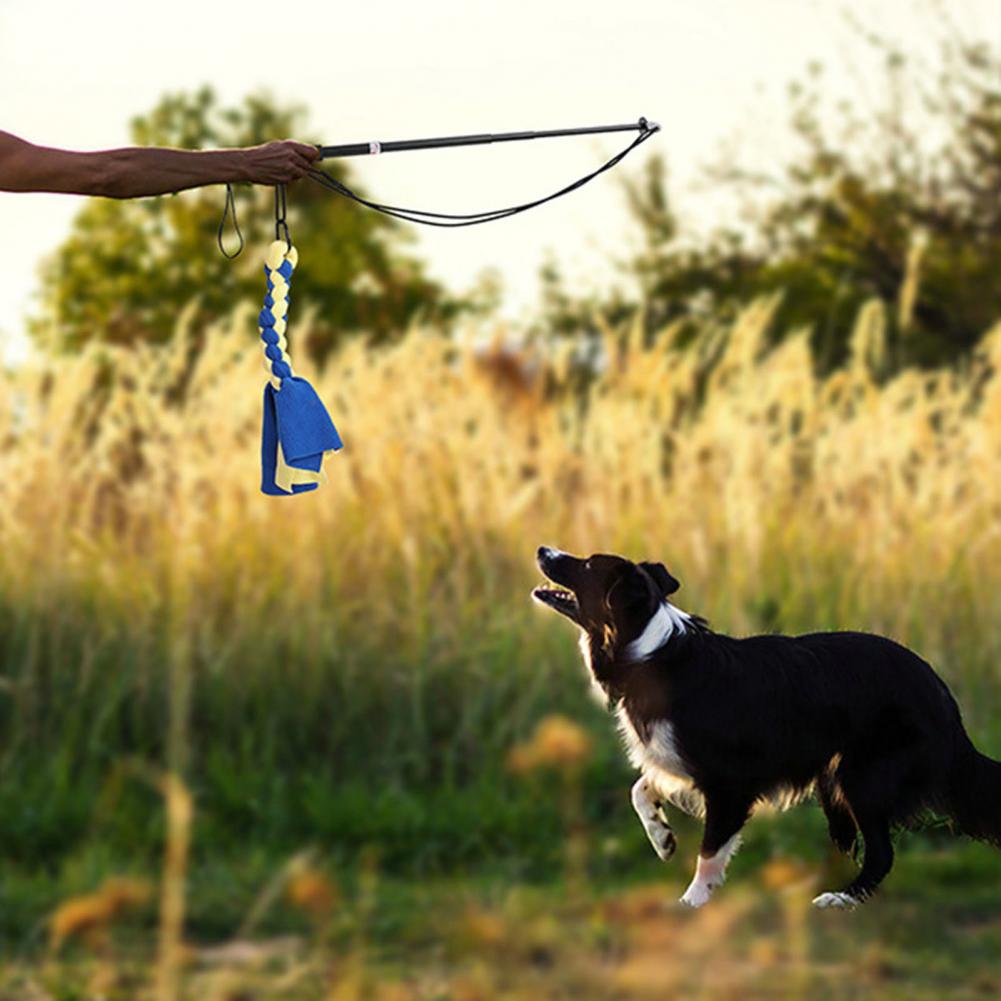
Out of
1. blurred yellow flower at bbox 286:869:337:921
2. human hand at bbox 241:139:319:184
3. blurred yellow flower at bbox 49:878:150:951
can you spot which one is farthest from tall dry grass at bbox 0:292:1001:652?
blurred yellow flower at bbox 286:869:337:921

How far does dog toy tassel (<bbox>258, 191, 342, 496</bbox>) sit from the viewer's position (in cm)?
106

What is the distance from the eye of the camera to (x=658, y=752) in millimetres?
1012

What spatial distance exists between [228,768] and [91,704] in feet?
2.77

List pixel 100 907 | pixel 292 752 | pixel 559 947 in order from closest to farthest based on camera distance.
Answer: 1. pixel 100 907
2. pixel 292 752
3. pixel 559 947

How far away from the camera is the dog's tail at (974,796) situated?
3.28 feet

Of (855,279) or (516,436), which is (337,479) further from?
(855,279)

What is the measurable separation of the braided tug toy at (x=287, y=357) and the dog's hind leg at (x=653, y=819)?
0.27 meters

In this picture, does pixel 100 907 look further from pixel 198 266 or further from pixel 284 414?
pixel 198 266

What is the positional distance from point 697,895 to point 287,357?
414mm

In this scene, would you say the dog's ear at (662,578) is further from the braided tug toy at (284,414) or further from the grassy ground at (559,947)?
the grassy ground at (559,947)

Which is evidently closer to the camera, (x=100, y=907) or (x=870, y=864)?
(x=870, y=864)

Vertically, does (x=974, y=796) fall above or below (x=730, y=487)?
below

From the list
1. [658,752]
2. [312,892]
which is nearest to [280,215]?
[658,752]

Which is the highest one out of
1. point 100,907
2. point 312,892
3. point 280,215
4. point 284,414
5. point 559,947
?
point 280,215
